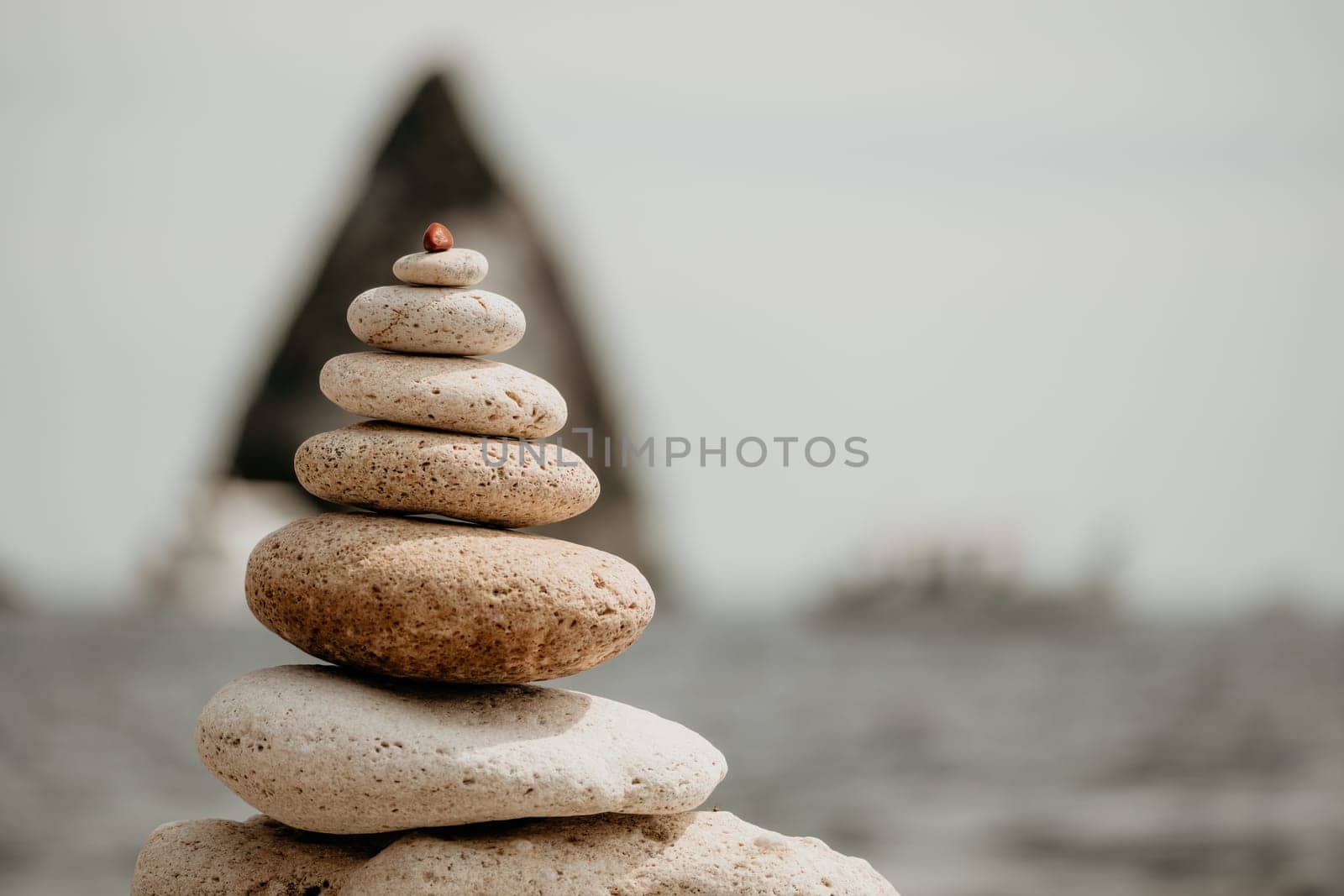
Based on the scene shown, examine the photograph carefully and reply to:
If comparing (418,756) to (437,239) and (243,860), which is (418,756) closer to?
(243,860)

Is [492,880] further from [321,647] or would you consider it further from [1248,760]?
[1248,760]

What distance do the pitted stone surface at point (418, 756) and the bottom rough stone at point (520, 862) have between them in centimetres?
13

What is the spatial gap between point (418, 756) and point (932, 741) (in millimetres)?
9160

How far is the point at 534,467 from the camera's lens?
4047 mm

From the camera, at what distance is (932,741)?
1221 cm

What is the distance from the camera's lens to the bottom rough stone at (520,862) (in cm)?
392

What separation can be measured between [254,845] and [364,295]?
184cm

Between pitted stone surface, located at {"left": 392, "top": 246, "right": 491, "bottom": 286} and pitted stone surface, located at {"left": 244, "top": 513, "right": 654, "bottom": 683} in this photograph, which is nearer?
pitted stone surface, located at {"left": 244, "top": 513, "right": 654, "bottom": 683}

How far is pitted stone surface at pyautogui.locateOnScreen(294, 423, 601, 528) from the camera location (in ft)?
13.0

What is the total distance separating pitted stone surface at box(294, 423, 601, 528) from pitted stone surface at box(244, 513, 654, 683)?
8cm

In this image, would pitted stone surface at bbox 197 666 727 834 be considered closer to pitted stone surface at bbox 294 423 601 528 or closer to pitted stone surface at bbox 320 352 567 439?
pitted stone surface at bbox 294 423 601 528

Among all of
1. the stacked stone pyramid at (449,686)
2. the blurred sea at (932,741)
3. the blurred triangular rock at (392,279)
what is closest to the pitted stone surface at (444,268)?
the stacked stone pyramid at (449,686)

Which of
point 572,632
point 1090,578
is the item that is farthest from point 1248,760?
point 572,632

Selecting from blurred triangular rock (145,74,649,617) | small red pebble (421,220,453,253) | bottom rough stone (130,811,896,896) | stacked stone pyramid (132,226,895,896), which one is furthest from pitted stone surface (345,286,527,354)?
blurred triangular rock (145,74,649,617)
